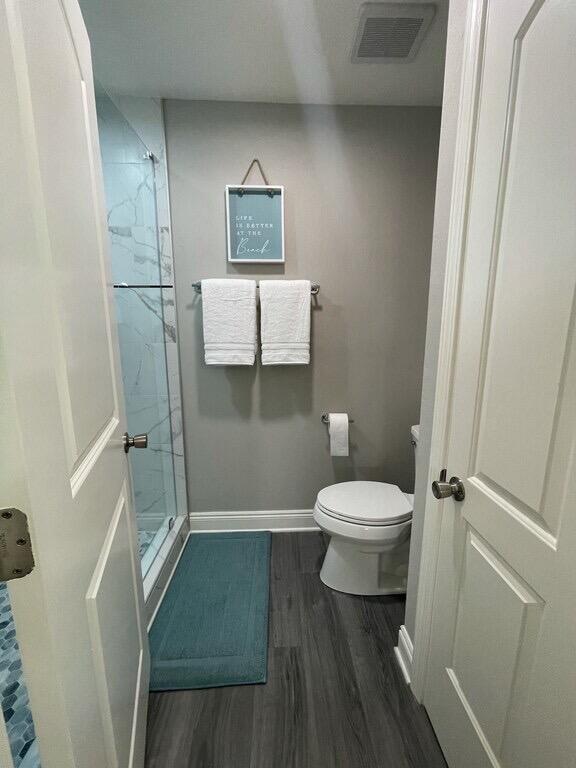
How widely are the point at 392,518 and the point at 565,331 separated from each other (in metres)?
1.13

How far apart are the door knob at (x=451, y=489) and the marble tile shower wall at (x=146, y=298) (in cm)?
143

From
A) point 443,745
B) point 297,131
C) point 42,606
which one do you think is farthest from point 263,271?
point 443,745

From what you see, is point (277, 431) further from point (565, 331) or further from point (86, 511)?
point (565, 331)

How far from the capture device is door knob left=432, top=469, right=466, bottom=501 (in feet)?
2.86

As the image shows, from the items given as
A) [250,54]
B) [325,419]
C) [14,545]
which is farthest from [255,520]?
[250,54]

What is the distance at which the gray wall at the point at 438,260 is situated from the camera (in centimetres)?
86

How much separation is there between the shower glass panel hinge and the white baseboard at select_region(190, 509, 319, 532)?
5.77 feet

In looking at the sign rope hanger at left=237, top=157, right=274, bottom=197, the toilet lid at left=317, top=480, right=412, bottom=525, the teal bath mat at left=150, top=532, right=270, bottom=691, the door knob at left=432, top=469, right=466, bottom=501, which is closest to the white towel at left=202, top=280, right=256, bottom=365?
the sign rope hanger at left=237, top=157, right=274, bottom=197

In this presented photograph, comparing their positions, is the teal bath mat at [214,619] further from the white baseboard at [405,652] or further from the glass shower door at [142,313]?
the white baseboard at [405,652]

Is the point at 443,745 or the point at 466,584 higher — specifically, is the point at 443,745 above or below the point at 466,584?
below

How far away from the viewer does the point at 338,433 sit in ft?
6.27

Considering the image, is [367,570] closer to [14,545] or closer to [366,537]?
[366,537]

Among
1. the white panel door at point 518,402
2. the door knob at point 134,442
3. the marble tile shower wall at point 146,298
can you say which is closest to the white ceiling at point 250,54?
the marble tile shower wall at point 146,298

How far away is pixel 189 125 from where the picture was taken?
1.68 meters
